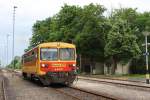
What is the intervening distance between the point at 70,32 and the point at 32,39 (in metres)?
46.6

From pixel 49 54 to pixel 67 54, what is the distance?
4.37 feet

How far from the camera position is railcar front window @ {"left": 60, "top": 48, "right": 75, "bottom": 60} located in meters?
32.5

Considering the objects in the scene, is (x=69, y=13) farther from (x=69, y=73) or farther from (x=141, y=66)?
(x=69, y=73)

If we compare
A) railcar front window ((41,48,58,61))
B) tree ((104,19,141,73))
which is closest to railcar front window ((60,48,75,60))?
railcar front window ((41,48,58,61))

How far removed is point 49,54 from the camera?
107ft

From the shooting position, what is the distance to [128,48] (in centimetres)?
6412

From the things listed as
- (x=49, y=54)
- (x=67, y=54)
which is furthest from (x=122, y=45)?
(x=49, y=54)

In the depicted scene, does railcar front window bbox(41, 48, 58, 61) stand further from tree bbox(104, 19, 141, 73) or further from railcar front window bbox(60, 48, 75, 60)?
tree bbox(104, 19, 141, 73)

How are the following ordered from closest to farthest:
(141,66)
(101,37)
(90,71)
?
(141,66)
(101,37)
(90,71)

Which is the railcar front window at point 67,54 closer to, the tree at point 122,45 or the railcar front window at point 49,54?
the railcar front window at point 49,54

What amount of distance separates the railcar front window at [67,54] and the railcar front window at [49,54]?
441 mm

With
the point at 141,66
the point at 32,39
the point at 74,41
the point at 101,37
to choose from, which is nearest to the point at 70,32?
the point at 74,41

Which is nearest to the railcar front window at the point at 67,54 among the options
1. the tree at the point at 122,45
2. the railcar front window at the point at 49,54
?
the railcar front window at the point at 49,54

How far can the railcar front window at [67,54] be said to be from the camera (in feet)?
107
